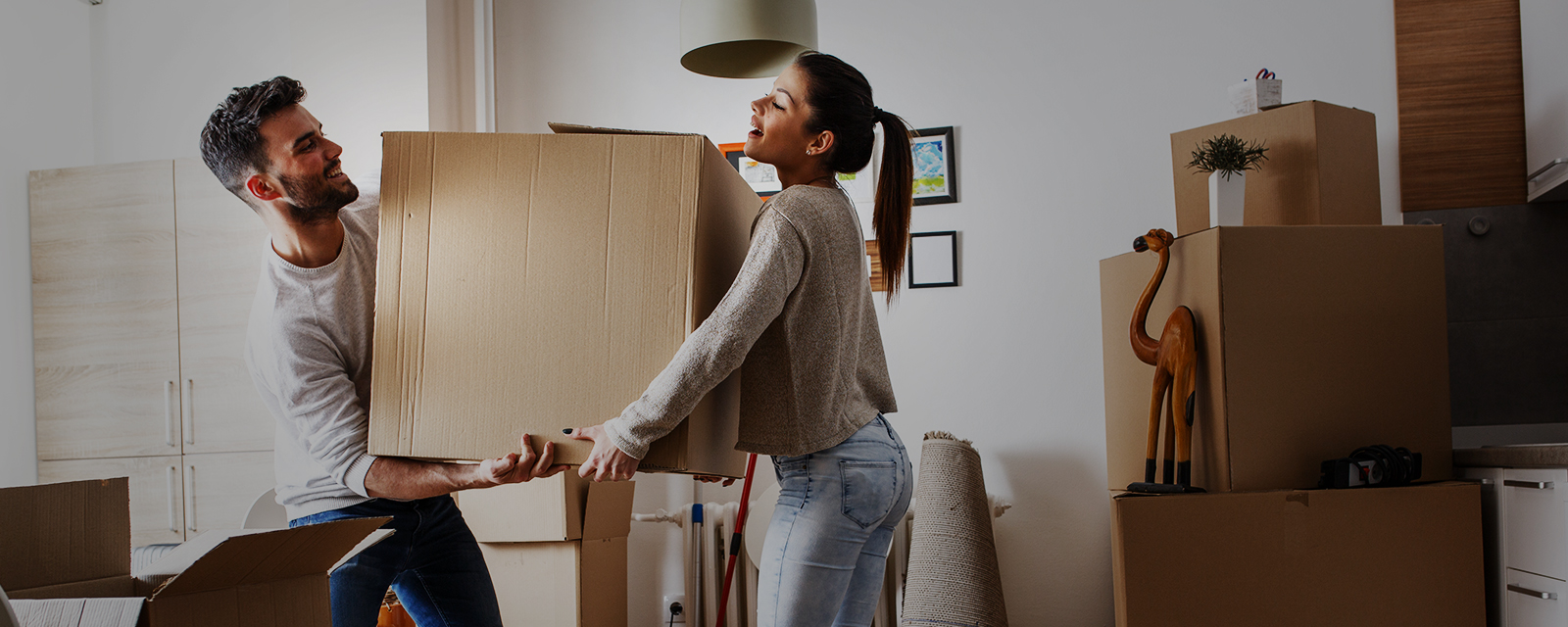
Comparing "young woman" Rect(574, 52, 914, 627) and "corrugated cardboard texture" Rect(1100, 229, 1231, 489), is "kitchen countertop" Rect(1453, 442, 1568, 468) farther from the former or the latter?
"young woman" Rect(574, 52, 914, 627)

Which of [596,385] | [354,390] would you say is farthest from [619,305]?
[354,390]

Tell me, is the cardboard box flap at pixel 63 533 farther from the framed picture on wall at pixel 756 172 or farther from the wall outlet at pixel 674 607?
the framed picture on wall at pixel 756 172

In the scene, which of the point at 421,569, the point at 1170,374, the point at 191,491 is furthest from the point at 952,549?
the point at 191,491

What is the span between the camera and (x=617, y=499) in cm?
283

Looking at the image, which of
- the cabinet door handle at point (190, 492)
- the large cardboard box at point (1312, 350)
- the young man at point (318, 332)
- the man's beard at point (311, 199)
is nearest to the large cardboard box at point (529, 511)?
the cabinet door handle at point (190, 492)

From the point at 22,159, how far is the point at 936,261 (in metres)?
2.73

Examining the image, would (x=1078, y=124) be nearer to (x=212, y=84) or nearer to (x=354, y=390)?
(x=354, y=390)

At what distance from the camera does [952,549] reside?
2566 mm

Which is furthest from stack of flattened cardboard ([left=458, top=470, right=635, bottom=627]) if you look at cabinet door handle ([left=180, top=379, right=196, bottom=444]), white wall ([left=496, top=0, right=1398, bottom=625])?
cabinet door handle ([left=180, top=379, right=196, bottom=444])

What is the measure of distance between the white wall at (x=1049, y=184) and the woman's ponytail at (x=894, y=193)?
5.21 ft

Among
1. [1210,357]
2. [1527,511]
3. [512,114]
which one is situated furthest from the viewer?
[512,114]

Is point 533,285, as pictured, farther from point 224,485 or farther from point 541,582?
point 224,485

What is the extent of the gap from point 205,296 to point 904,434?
210 centimetres

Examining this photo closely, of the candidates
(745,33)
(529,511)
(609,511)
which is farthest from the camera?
(609,511)
